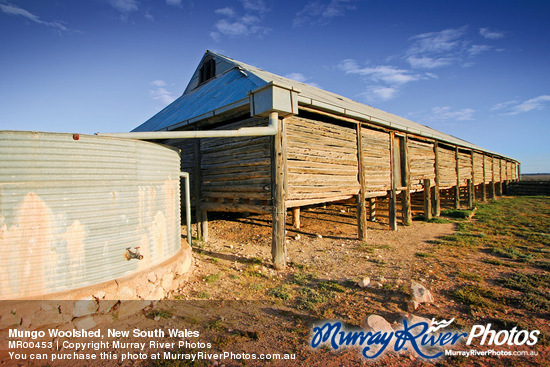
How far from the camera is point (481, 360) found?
307 cm

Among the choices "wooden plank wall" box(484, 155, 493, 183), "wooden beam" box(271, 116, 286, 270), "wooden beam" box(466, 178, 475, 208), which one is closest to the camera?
"wooden beam" box(271, 116, 286, 270)

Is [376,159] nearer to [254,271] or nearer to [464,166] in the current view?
[254,271]

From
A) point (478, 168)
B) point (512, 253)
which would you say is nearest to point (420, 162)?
point (512, 253)

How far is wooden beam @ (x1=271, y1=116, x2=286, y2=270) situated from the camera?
6285 millimetres

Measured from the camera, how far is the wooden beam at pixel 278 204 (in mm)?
6285

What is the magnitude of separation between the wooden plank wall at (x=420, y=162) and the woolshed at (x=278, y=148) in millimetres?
87

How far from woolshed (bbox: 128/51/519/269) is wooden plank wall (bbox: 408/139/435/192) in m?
0.09

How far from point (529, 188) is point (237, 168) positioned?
33.0 metres

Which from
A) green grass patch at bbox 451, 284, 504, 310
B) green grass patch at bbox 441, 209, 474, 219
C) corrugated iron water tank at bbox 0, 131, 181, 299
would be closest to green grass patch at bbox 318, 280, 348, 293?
green grass patch at bbox 451, 284, 504, 310

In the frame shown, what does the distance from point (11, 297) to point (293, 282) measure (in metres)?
4.15

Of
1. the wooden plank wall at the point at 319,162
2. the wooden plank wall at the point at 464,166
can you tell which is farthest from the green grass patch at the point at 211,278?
the wooden plank wall at the point at 464,166

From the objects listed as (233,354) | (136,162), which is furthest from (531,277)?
(136,162)

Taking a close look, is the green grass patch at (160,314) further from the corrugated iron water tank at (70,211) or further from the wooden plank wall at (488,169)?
the wooden plank wall at (488,169)

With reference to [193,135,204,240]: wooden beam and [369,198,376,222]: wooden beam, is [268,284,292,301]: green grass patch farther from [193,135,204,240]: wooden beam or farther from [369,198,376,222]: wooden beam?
[369,198,376,222]: wooden beam
